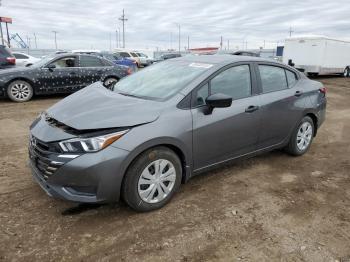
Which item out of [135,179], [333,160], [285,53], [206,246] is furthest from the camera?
[285,53]

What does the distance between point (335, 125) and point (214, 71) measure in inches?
194

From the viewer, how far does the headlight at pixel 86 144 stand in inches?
111

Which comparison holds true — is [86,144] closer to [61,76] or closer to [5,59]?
[61,76]

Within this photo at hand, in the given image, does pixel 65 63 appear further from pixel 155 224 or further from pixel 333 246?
pixel 333 246

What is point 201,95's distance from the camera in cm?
352

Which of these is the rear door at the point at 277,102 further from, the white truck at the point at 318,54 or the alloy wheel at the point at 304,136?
the white truck at the point at 318,54

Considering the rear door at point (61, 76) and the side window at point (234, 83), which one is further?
the rear door at point (61, 76)

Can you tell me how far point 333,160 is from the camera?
16.5 feet

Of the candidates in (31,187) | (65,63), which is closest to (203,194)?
(31,187)

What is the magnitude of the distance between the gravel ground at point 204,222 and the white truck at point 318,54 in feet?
52.4

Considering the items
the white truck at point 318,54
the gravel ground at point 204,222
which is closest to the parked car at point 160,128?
the gravel ground at point 204,222

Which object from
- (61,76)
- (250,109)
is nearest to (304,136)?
(250,109)

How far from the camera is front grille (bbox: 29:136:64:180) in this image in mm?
2879

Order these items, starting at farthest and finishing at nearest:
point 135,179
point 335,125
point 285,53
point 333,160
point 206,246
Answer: point 285,53
point 335,125
point 333,160
point 135,179
point 206,246
